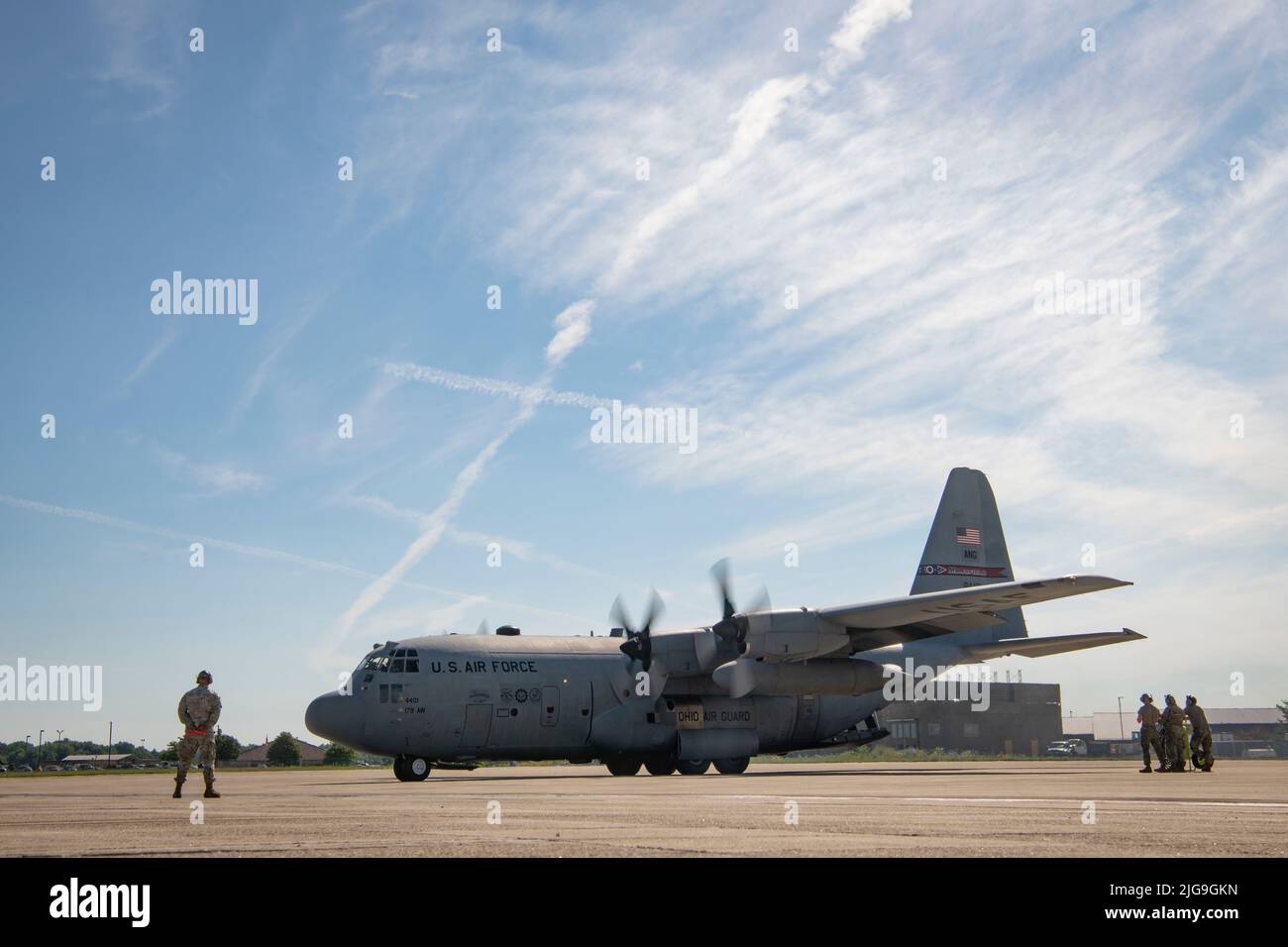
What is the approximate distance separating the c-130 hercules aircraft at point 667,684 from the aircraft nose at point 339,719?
34mm

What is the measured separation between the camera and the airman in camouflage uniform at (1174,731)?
29.2 m

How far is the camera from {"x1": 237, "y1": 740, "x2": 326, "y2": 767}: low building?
371ft

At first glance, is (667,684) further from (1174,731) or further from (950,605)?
(1174,731)

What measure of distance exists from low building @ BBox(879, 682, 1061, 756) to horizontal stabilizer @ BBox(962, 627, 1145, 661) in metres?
54.7

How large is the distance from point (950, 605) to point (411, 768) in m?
14.6

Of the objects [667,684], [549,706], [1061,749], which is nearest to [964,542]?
[667,684]

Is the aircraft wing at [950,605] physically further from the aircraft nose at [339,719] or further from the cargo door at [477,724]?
the aircraft nose at [339,719]

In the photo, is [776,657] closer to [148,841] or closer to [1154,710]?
[1154,710]

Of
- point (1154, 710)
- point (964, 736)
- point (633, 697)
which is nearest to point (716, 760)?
point (633, 697)

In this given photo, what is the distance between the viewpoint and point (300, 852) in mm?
7566

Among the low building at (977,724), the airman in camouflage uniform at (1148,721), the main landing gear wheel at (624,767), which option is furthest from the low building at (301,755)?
the airman in camouflage uniform at (1148,721)

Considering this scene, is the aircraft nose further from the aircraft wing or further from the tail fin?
the tail fin

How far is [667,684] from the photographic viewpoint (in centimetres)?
3259
